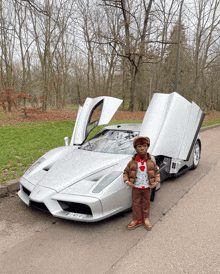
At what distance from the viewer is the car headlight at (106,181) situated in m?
3.06

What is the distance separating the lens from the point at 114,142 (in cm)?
443

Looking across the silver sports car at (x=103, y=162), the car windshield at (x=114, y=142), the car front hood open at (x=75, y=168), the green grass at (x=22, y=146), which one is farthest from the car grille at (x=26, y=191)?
the car windshield at (x=114, y=142)

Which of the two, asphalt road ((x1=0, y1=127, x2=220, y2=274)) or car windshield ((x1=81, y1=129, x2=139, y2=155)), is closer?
asphalt road ((x1=0, y1=127, x2=220, y2=274))

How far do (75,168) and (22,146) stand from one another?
4.51 meters

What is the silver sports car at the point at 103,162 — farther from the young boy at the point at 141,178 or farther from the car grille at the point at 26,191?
the young boy at the point at 141,178

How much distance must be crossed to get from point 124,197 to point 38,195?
122 cm

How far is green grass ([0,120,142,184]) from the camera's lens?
5402 mm

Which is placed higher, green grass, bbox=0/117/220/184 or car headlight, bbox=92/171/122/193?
car headlight, bbox=92/171/122/193

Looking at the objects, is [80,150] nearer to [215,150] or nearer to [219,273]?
[219,273]

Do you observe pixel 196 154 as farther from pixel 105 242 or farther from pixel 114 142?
pixel 105 242

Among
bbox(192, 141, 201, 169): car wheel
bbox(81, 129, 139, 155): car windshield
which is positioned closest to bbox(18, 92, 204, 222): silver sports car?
bbox(81, 129, 139, 155): car windshield

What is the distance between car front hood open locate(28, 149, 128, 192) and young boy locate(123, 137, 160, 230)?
556 millimetres

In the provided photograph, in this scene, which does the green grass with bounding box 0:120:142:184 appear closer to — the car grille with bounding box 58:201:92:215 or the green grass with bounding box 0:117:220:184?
the green grass with bounding box 0:117:220:184

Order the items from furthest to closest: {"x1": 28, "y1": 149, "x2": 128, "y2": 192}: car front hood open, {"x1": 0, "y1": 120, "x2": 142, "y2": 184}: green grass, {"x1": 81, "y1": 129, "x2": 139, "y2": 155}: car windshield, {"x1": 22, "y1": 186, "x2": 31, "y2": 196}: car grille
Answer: {"x1": 0, "y1": 120, "x2": 142, "y2": 184}: green grass, {"x1": 81, "y1": 129, "x2": 139, "y2": 155}: car windshield, {"x1": 22, "y1": 186, "x2": 31, "y2": 196}: car grille, {"x1": 28, "y1": 149, "x2": 128, "y2": 192}: car front hood open
